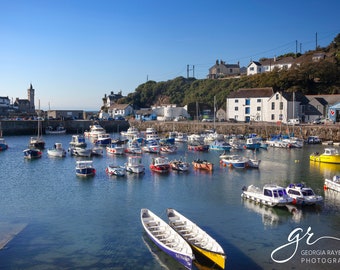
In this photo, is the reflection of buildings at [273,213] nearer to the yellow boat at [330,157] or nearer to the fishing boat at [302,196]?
the fishing boat at [302,196]

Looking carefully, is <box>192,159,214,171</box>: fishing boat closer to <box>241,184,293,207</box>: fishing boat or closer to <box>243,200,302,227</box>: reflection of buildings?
<box>241,184,293,207</box>: fishing boat

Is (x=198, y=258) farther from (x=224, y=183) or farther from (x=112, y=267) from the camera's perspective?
(x=224, y=183)

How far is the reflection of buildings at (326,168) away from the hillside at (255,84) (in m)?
47.6

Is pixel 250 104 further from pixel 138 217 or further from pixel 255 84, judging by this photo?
pixel 138 217

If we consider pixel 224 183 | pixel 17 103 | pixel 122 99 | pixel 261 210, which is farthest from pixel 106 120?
pixel 261 210

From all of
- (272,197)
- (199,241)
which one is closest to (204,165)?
(272,197)

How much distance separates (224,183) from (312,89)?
6454 cm

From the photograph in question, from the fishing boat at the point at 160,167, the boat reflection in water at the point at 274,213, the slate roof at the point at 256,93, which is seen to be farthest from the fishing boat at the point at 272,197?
the slate roof at the point at 256,93

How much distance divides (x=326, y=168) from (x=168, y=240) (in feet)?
94.0

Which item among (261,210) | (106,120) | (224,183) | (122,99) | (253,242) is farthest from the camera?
(122,99)

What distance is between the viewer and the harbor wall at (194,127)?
219ft

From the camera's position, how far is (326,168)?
41.3 metres

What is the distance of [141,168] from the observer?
39.2 m

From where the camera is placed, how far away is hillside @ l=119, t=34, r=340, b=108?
89.8 meters
